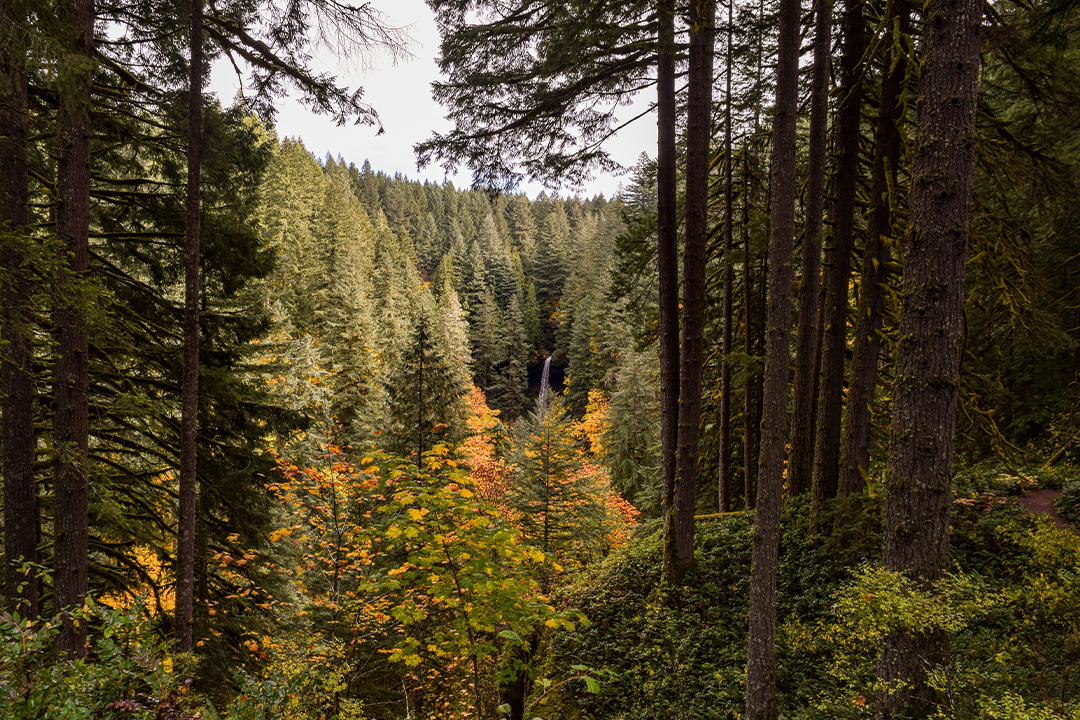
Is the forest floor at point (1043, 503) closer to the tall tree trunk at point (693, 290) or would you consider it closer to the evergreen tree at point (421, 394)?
the tall tree trunk at point (693, 290)

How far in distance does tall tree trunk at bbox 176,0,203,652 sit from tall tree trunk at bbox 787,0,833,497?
27.1ft

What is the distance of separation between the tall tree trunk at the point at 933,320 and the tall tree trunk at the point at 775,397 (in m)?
1.02

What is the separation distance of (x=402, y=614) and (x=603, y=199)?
8582cm

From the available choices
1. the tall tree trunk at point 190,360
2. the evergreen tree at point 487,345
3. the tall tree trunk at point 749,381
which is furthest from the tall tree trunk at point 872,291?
the evergreen tree at point 487,345

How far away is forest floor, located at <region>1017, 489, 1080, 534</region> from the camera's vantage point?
683 cm

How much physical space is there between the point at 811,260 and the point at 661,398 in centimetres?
336

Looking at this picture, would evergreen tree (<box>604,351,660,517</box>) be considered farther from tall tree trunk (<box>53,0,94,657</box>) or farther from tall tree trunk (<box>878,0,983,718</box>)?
tall tree trunk (<box>53,0,94,657</box>)

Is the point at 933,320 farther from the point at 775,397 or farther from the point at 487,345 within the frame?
the point at 487,345

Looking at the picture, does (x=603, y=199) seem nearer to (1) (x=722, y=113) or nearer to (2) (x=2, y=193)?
(1) (x=722, y=113)

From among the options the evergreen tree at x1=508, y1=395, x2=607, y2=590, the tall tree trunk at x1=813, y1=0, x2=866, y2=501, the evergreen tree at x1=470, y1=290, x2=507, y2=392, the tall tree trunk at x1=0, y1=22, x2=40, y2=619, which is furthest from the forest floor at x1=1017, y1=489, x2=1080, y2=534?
the evergreen tree at x1=470, y1=290, x2=507, y2=392

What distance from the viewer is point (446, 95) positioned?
7547mm

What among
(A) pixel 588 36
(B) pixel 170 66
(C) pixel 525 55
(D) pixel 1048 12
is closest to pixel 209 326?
(B) pixel 170 66

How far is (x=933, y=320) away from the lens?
→ 392 cm

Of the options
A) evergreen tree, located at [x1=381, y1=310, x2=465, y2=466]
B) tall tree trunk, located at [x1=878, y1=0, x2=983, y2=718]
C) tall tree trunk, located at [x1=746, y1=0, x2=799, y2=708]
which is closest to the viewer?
tall tree trunk, located at [x1=878, y1=0, x2=983, y2=718]
